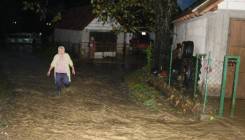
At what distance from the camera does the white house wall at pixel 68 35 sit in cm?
3366

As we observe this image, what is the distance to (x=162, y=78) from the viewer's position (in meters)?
16.5

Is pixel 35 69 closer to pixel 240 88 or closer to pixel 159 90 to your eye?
pixel 159 90

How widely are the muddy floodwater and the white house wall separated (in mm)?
19415

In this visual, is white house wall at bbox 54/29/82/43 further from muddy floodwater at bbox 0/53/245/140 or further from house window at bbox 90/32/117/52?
muddy floodwater at bbox 0/53/245/140

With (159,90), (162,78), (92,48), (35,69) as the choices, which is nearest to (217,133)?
(159,90)

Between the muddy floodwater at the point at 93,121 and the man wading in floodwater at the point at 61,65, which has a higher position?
the man wading in floodwater at the point at 61,65

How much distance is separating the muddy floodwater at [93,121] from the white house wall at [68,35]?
19.4 metres

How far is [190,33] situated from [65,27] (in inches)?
906

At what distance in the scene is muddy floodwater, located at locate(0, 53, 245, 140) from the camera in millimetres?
8727

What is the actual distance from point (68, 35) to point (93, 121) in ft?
91.3

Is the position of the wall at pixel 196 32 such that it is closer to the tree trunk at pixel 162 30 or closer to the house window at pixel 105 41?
the tree trunk at pixel 162 30

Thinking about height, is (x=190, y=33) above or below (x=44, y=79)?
above

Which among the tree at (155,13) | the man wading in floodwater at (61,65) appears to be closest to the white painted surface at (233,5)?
the man wading in floodwater at (61,65)

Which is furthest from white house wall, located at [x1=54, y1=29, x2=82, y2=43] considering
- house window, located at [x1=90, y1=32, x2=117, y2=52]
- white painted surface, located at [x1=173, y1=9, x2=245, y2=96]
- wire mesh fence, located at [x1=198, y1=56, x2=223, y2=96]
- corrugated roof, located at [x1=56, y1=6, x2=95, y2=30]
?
wire mesh fence, located at [x1=198, y1=56, x2=223, y2=96]
